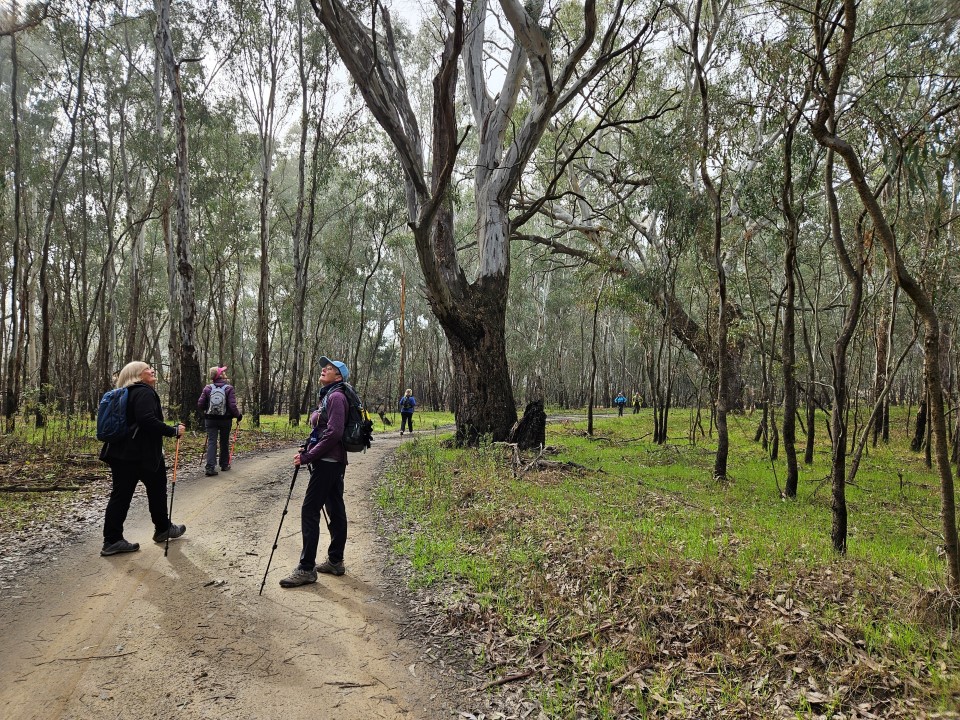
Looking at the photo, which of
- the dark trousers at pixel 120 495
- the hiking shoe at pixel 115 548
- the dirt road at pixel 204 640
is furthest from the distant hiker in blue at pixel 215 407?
the hiking shoe at pixel 115 548

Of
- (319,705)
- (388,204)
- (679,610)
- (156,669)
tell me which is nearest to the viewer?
(319,705)

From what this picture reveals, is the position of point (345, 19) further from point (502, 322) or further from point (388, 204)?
point (388, 204)

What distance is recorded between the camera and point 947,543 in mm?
3877

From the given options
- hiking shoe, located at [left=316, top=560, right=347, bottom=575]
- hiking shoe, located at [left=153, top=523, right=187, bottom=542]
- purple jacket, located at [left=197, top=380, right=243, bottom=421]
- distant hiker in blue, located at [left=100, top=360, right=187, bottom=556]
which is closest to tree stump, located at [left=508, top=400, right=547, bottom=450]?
purple jacket, located at [left=197, top=380, right=243, bottom=421]

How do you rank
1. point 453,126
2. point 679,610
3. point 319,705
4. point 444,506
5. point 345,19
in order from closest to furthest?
1. point 319,705
2. point 679,610
3. point 453,126
4. point 444,506
5. point 345,19

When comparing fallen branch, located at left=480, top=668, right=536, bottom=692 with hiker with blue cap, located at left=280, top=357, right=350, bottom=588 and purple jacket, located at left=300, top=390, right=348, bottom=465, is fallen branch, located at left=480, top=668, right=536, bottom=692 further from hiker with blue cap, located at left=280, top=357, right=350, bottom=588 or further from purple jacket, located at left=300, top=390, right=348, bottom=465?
purple jacket, located at left=300, top=390, right=348, bottom=465

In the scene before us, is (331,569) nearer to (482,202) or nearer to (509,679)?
(509,679)

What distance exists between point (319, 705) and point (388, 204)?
27248 millimetres

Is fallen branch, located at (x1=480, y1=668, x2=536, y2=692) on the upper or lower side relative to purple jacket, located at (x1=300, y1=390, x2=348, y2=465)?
lower

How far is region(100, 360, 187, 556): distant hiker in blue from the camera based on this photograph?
17.5ft

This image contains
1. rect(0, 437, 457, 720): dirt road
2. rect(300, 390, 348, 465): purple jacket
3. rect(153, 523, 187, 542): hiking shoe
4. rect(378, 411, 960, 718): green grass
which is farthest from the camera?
rect(153, 523, 187, 542): hiking shoe

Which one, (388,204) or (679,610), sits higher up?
(388,204)

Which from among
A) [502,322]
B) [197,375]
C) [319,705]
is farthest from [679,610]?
[197,375]

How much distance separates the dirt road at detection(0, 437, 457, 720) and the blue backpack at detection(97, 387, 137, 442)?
1241 mm
